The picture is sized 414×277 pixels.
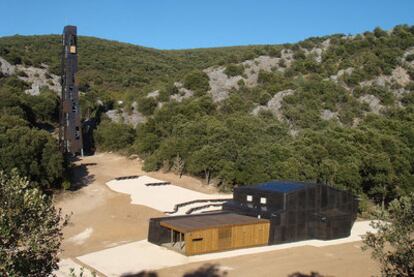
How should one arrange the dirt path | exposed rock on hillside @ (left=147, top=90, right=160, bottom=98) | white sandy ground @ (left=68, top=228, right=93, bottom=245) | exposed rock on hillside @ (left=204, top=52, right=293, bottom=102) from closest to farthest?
white sandy ground @ (left=68, top=228, right=93, bottom=245) → the dirt path → exposed rock on hillside @ (left=147, top=90, right=160, bottom=98) → exposed rock on hillside @ (left=204, top=52, right=293, bottom=102)

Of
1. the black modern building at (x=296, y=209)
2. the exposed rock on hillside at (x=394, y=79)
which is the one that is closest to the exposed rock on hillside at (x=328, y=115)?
the exposed rock on hillside at (x=394, y=79)

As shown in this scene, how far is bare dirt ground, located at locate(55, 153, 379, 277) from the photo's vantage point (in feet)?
64.2

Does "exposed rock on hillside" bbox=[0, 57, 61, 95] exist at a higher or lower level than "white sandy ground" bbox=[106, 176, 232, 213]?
higher

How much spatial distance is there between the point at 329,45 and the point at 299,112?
23.5 metres

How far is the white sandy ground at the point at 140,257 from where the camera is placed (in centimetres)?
1911

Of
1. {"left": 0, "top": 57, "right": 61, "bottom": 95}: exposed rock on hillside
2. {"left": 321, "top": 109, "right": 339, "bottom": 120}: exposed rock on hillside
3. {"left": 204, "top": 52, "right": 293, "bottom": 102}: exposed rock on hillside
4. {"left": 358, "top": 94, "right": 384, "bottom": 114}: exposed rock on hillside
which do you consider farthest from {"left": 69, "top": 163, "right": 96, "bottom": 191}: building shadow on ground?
{"left": 358, "top": 94, "right": 384, "bottom": 114}: exposed rock on hillside

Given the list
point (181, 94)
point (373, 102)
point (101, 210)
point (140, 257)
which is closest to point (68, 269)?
point (140, 257)

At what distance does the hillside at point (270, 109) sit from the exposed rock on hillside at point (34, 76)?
7.8 inches

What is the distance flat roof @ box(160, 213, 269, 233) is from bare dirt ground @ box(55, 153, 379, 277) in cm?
191

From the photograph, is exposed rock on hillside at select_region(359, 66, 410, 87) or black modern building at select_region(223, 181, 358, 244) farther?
exposed rock on hillside at select_region(359, 66, 410, 87)

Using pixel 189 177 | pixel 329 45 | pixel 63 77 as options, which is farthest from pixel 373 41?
pixel 63 77

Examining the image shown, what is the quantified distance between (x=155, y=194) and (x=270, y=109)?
23.0 metres

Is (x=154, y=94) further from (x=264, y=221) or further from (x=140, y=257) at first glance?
(x=140, y=257)

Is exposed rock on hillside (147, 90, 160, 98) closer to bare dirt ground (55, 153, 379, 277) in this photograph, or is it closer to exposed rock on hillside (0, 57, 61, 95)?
exposed rock on hillside (0, 57, 61, 95)
